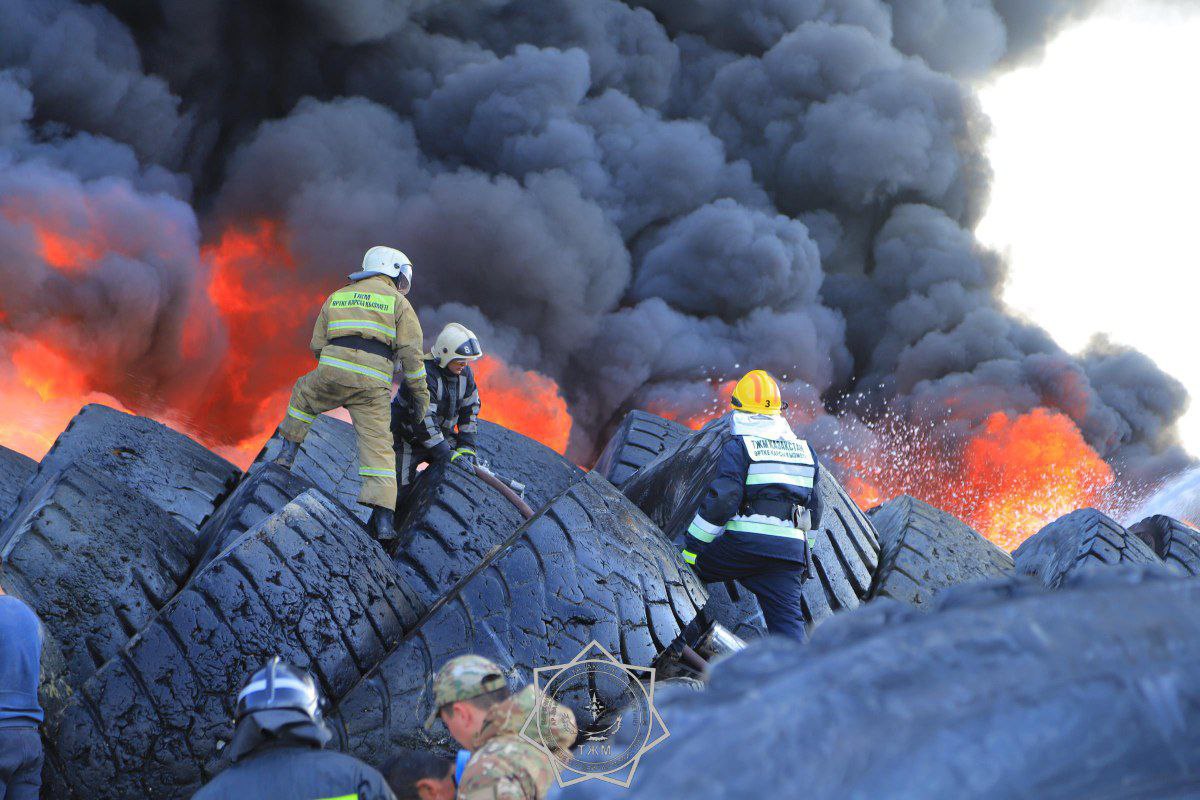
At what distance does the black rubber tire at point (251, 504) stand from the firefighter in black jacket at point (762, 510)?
69.1 inches

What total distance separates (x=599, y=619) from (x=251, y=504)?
5.74 ft

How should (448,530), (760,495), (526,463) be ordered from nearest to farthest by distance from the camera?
(760,495) < (448,530) < (526,463)

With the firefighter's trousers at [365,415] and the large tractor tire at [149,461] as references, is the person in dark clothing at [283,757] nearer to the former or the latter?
the firefighter's trousers at [365,415]

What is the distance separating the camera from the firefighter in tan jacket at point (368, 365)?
4520mm

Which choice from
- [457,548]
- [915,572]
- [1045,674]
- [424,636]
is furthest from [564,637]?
[1045,674]

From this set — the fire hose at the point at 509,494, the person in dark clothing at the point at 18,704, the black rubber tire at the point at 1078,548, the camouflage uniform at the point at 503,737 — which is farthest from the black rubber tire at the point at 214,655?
the black rubber tire at the point at 1078,548

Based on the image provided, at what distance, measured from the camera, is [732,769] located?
0.67 meters

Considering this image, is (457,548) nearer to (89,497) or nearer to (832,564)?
(89,497)

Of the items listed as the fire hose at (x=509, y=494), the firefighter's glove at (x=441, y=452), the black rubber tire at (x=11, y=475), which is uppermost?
A: the firefighter's glove at (x=441, y=452)

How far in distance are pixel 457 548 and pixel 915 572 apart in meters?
2.32

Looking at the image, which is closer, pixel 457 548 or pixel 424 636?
pixel 424 636

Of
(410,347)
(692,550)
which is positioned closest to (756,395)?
(692,550)

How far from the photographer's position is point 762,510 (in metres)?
3.88

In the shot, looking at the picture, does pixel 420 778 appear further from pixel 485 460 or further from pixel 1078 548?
pixel 1078 548
